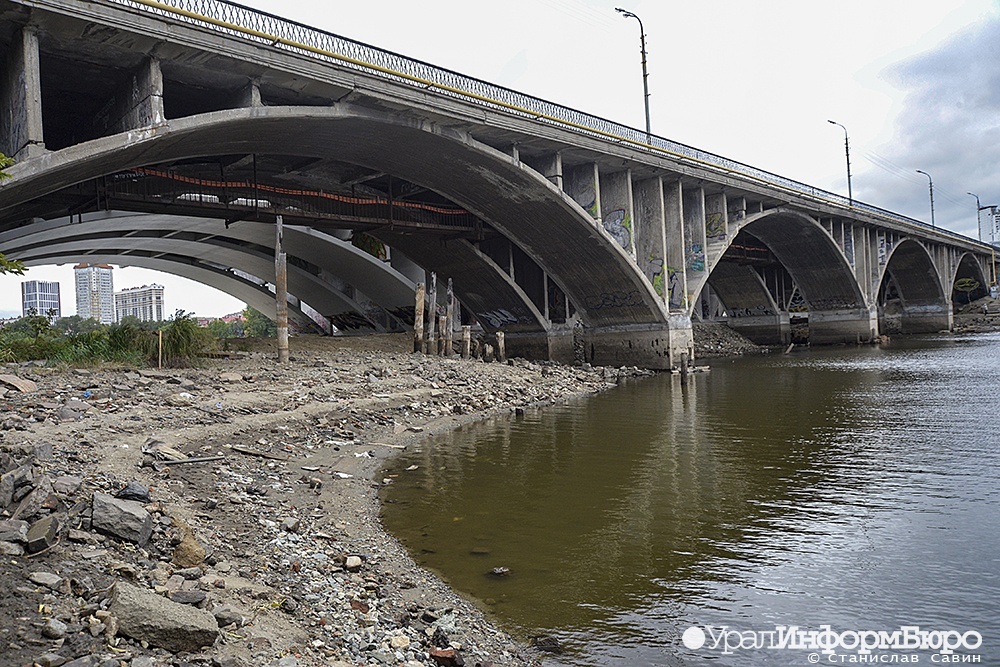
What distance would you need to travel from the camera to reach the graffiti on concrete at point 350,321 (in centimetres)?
4353

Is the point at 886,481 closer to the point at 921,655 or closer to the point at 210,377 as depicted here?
the point at 921,655

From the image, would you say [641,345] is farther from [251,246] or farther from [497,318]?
[251,246]

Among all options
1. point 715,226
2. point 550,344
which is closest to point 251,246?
point 550,344

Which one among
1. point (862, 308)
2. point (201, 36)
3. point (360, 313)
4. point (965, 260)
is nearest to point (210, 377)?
point (201, 36)

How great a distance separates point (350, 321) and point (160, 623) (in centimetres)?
4146

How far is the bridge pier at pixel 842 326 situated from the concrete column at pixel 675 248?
1100 inches

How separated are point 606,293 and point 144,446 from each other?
26018 mm

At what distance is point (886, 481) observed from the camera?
32.9 ft

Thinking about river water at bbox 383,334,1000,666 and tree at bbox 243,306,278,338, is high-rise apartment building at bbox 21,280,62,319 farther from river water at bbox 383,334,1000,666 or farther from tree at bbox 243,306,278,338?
river water at bbox 383,334,1000,666

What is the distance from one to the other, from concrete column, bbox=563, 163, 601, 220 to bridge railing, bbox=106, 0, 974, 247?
190 centimetres

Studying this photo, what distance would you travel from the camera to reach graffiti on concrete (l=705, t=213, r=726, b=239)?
36.4 metres

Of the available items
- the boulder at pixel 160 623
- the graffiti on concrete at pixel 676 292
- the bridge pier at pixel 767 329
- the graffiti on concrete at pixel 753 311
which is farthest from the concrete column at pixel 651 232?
the graffiti on concrete at pixel 753 311

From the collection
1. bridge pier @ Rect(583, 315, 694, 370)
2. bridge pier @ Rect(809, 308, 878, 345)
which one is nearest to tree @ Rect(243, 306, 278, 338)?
bridge pier @ Rect(583, 315, 694, 370)

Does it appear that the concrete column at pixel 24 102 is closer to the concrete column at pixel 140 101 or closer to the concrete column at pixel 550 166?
the concrete column at pixel 140 101
